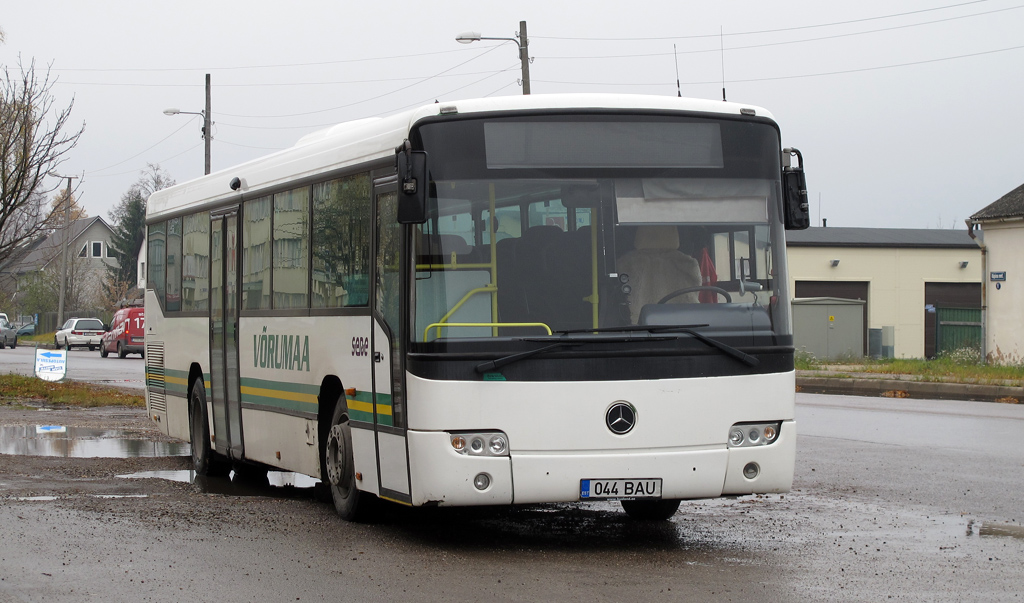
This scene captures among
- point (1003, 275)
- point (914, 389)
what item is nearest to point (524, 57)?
point (914, 389)

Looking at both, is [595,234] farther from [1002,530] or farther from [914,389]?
[914,389]

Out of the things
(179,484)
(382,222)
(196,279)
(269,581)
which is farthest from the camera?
(196,279)

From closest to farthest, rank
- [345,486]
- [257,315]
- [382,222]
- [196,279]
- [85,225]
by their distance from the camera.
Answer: [382,222], [345,486], [257,315], [196,279], [85,225]

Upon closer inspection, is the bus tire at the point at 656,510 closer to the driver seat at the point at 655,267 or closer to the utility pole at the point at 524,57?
the driver seat at the point at 655,267

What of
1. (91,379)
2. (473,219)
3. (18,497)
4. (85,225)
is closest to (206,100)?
(91,379)

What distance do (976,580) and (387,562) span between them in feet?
11.1

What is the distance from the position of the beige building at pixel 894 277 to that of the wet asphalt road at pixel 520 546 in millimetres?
39962

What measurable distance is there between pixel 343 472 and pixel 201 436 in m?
4.28

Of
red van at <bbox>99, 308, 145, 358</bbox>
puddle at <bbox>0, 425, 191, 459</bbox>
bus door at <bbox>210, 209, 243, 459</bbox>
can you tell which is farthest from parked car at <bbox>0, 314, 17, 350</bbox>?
bus door at <bbox>210, 209, 243, 459</bbox>

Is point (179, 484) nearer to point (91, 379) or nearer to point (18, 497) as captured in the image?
point (18, 497)

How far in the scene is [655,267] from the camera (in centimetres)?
816

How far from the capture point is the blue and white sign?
28.8 meters

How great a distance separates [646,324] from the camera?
26.7ft

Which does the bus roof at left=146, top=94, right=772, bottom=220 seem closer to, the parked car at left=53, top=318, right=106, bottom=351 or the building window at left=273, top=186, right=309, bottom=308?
the building window at left=273, top=186, right=309, bottom=308
